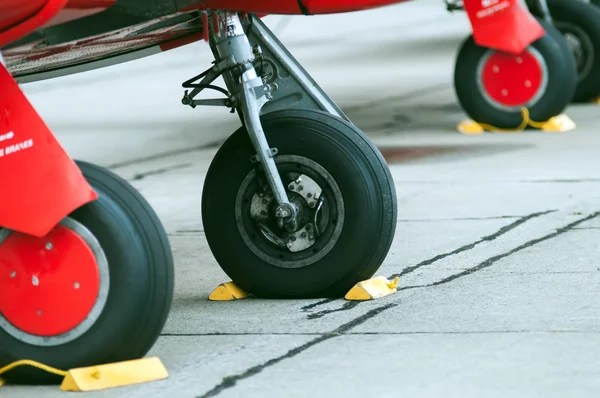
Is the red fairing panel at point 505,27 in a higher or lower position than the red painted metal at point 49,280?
lower

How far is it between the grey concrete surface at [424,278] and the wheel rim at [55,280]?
0.65 ft

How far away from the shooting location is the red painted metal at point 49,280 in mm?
3545

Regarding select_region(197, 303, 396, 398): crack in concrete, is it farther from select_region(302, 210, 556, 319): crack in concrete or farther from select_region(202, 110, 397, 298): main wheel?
select_region(202, 110, 397, 298): main wheel

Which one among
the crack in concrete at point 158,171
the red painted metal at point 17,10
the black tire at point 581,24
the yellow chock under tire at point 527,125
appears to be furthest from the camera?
the black tire at point 581,24

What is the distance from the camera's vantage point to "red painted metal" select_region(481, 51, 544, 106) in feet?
31.1

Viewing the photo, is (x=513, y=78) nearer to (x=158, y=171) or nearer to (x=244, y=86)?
(x=158, y=171)

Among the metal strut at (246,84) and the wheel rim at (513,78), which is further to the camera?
the wheel rim at (513,78)

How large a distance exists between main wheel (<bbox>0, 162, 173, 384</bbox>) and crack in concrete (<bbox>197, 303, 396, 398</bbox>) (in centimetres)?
27

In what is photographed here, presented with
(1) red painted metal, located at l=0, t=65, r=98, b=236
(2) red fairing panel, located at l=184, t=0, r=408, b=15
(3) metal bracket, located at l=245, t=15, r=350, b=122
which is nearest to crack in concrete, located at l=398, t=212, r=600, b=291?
(3) metal bracket, located at l=245, t=15, r=350, b=122

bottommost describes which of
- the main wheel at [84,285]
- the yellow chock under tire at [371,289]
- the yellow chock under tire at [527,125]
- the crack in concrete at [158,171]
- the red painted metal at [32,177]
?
the yellow chock under tire at [527,125]

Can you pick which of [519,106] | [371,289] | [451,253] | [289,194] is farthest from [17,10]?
[519,106]

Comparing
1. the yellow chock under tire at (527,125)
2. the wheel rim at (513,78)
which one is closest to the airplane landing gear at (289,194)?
the wheel rim at (513,78)

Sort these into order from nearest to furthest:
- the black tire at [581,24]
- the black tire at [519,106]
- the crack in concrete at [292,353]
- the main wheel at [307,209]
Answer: the crack in concrete at [292,353], the main wheel at [307,209], the black tire at [519,106], the black tire at [581,24]

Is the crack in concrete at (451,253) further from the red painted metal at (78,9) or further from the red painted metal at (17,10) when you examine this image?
the red painted metal at (17,10)
